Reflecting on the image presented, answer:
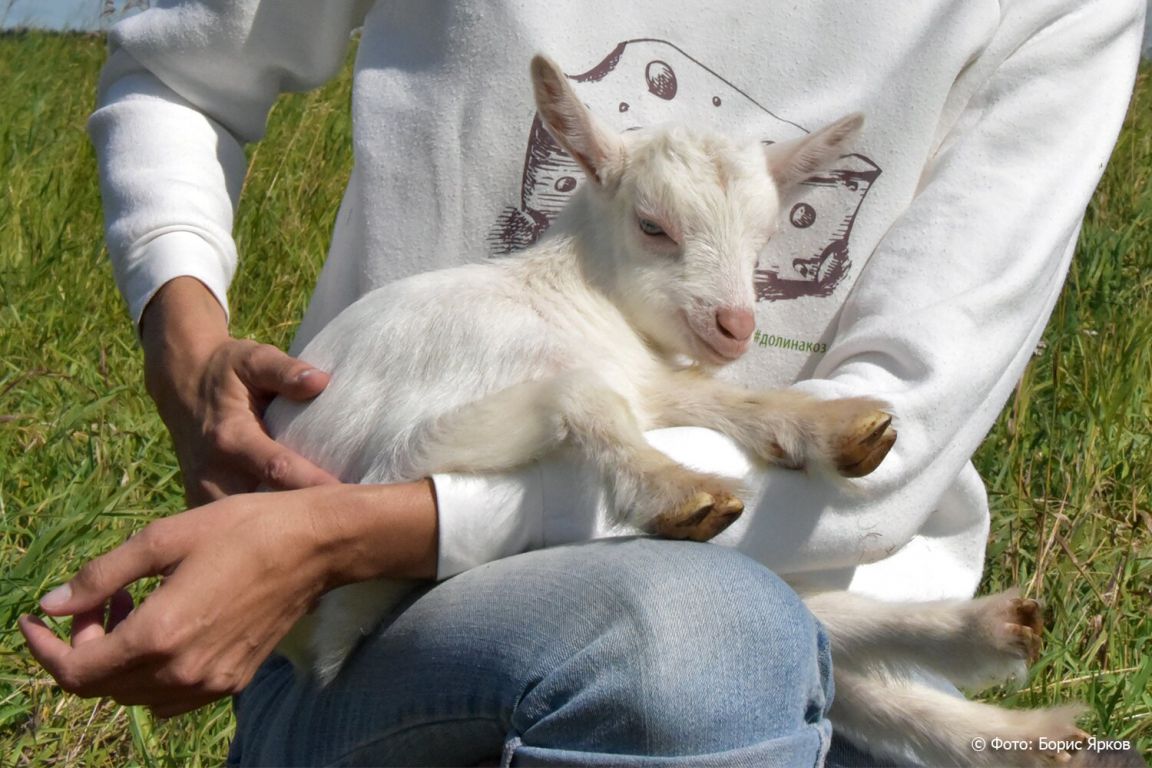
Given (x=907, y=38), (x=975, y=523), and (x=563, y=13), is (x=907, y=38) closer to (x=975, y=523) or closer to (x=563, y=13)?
(x=563, y=13)

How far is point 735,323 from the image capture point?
209cm

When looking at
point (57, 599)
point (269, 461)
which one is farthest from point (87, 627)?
point (269, 461)

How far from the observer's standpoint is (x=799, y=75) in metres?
2.26

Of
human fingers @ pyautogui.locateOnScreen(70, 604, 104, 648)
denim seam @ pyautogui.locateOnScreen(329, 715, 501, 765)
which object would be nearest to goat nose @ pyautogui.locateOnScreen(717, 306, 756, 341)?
denim seam @ pyautogui.locateOnScreen(329, 715, 501, 765)

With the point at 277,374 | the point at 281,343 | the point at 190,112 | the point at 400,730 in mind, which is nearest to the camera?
the point at 400,730

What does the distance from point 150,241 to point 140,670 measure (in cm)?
84

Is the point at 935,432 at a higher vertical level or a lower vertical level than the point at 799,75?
lower

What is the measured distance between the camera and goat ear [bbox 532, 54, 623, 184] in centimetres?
207

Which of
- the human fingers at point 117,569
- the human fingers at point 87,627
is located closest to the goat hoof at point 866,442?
the human fingers at point 117,569

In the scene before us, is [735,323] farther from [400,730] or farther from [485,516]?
[400,730]

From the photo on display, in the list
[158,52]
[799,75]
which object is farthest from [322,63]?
[799,75]

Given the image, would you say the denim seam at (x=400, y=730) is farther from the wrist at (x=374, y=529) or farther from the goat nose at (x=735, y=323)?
the goat nose at (x=735, y=323)

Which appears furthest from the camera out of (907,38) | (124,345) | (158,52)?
(124,345)

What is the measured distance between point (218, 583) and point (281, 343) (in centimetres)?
247
